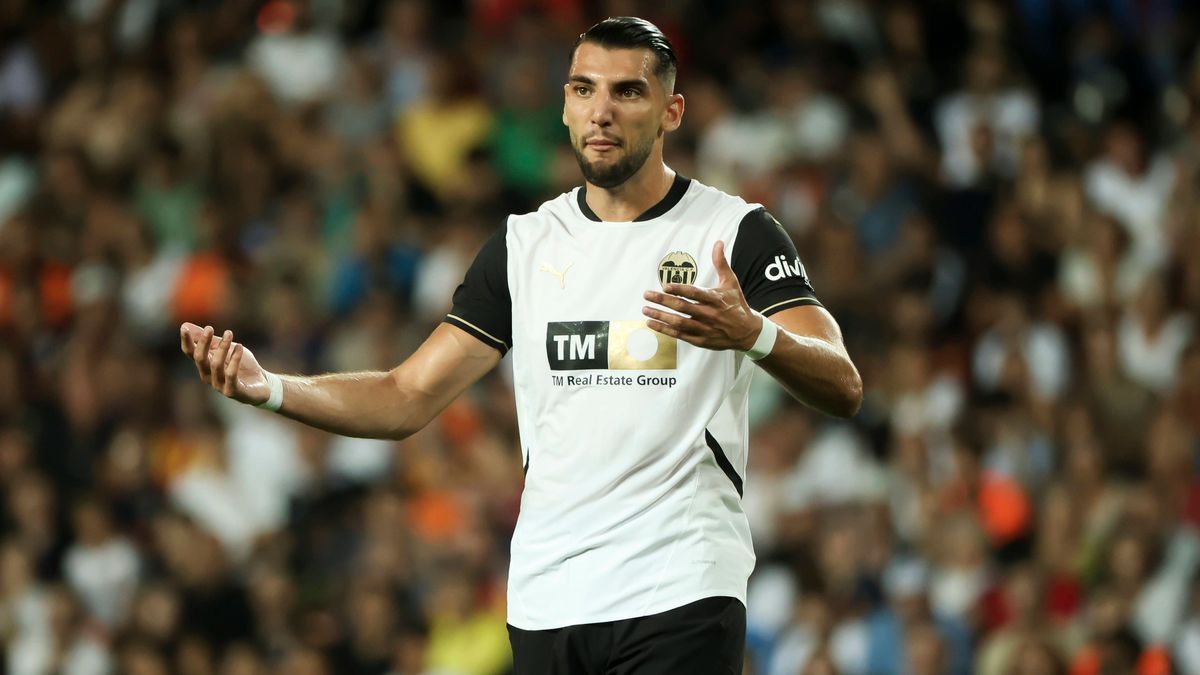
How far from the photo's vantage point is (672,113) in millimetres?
4848

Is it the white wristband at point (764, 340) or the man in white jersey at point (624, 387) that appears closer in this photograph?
the white wristband at point (764, 340)

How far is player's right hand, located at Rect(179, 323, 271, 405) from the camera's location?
4.44 metres

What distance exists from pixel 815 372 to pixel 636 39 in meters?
1.09

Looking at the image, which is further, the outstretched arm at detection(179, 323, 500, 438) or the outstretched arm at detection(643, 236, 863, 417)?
the outstretched arm at detection(179, 323, 500, 438)

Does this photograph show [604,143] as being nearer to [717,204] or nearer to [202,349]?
[717,204]

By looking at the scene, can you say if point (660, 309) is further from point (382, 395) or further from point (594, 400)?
point (382, 395)

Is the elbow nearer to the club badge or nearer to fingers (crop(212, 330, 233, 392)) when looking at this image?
the club badge

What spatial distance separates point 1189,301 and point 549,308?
268 inches

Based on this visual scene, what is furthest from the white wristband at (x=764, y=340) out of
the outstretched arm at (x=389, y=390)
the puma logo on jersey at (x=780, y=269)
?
the outstretched arm at (x=389, y=390)

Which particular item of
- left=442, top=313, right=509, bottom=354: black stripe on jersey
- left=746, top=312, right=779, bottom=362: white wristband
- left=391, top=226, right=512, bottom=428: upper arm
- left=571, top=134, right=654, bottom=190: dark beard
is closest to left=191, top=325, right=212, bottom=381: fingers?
left=391, top=226, right=512, bottom=428: upper arm

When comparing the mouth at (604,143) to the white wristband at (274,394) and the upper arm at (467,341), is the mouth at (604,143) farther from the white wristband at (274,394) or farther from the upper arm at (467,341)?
the white wristband at (274,394)

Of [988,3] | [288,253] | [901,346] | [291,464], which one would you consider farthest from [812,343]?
[988,3]

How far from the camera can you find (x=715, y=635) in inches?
172

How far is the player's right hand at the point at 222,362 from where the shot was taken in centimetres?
444
